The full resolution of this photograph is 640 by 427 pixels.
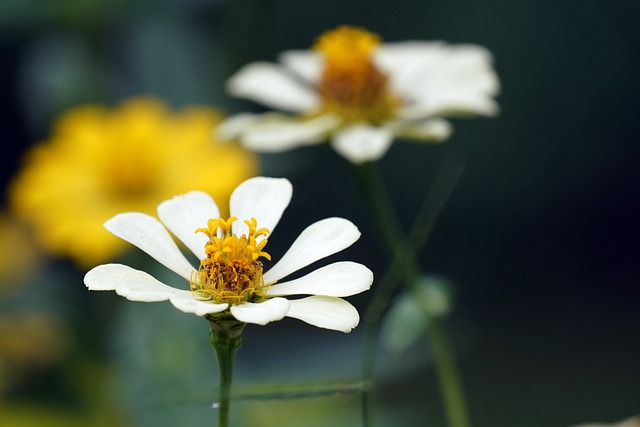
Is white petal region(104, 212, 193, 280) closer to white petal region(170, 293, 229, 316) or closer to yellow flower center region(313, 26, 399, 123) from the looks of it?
white petal region(170, 293, 229, 316)

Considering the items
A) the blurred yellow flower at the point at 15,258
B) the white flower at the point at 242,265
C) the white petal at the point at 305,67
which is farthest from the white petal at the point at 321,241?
the blurred yellow flower at the point at 15,258

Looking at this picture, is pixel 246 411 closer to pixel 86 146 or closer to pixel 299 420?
pixel 299 420

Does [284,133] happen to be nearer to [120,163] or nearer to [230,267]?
[230,267]

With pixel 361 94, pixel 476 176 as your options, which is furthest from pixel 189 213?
pixel 476 176

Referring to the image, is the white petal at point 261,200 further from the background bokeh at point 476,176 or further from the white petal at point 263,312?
the background bokeh at point 476,176

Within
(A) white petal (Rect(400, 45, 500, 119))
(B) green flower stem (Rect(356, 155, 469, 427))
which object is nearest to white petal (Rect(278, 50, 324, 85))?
(A) white petal (Rect(400, 45, 500, 119))

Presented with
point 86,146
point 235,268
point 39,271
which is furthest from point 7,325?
point 235,268
